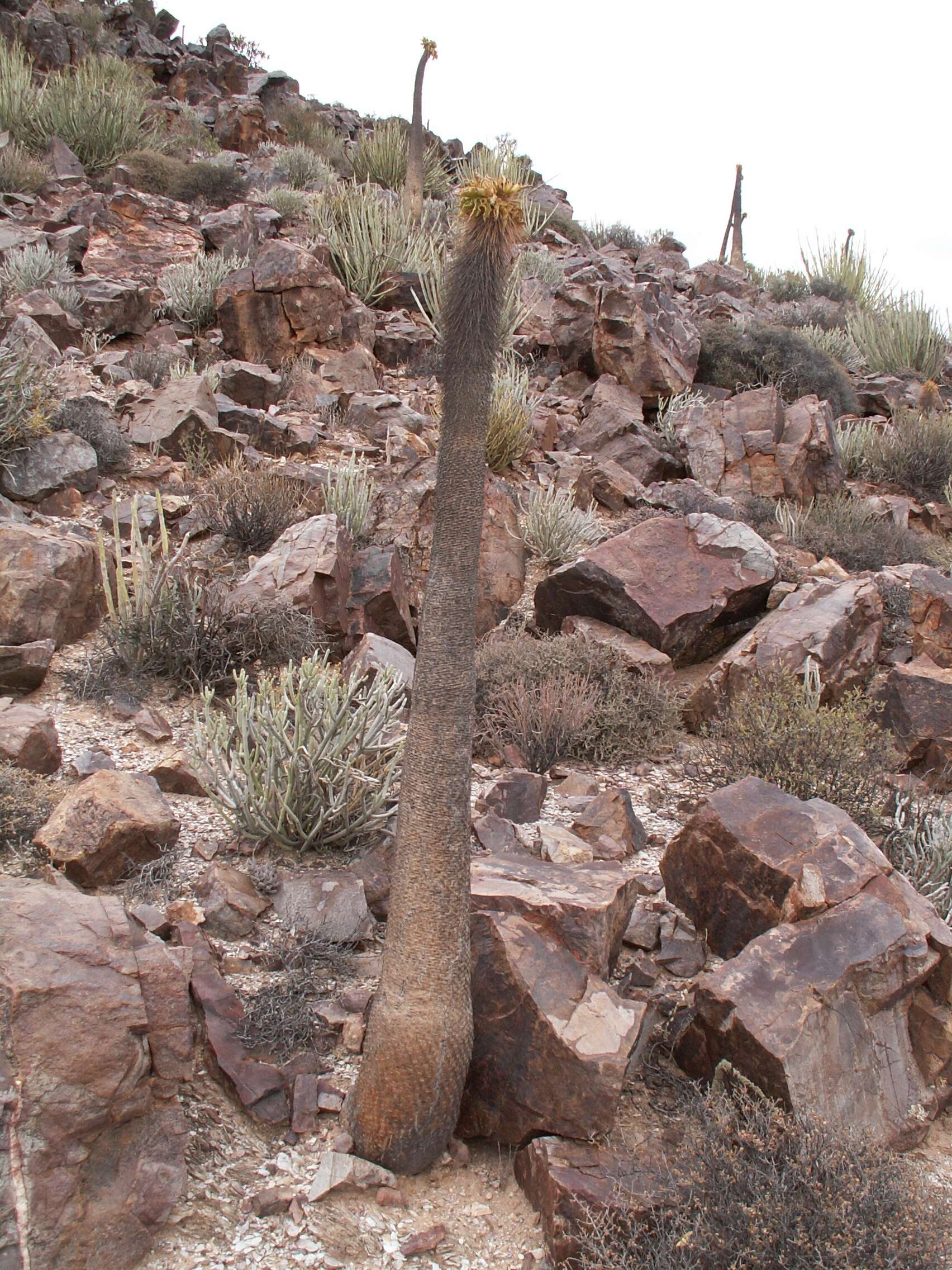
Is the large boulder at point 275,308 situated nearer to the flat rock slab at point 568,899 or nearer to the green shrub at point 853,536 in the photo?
the green shrub at point 853,536

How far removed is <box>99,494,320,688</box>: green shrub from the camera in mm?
5363

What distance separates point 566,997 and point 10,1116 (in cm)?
144

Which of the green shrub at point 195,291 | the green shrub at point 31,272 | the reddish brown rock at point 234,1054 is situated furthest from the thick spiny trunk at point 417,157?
the reddish brown rock at point 234,1054

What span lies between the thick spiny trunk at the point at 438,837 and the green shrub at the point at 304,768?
51.3 inches

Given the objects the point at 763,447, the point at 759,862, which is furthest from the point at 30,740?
the point at 763,447

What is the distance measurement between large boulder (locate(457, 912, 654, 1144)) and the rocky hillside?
0.04 feet

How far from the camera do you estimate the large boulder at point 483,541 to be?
6.96 meters

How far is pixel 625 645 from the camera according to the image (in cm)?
616

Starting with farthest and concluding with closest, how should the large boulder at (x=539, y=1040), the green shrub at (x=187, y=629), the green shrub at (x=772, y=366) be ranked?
the green shrub at (x=772, y=366), the green shrub at (x=187, y=629), the large boulder at (x=539, y=1040)

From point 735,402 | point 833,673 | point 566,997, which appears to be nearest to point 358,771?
point 566,997

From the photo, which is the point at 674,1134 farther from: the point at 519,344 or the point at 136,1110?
the point at 519,344

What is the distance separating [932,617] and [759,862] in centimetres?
344

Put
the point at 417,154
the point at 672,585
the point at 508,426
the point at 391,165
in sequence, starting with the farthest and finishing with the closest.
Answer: the point at 391,165 → the point at 417,154 → the point at 508,426 → the point at 672,585

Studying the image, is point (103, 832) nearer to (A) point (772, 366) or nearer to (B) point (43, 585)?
(B) point (43, 585)
